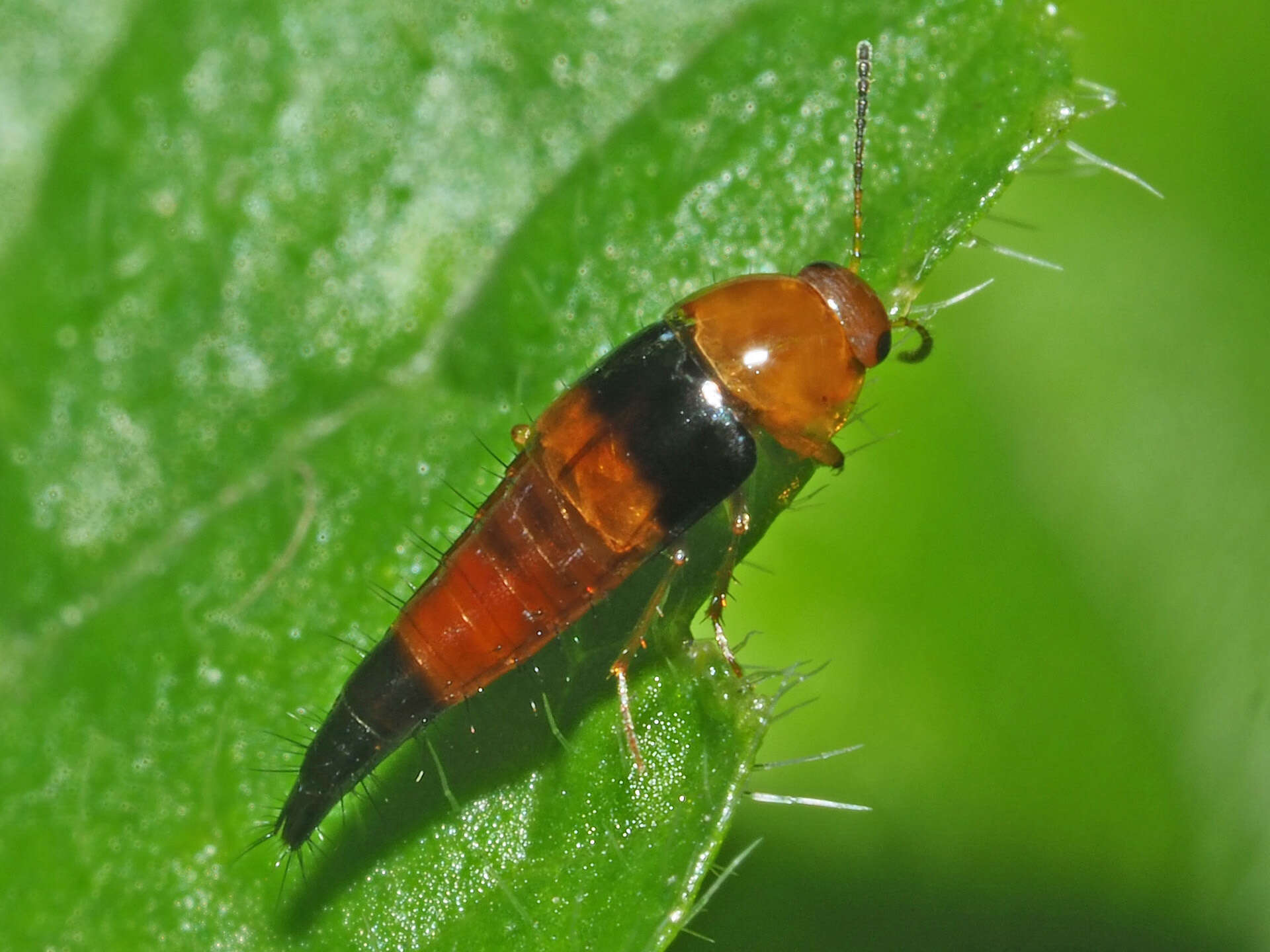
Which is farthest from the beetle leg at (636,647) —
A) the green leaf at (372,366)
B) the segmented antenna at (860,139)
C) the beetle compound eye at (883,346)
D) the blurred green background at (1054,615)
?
the segmented antenna at (860,139)

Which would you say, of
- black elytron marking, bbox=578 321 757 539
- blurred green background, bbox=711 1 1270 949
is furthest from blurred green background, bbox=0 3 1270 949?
black elytron marking, bbox=578 321 757 539

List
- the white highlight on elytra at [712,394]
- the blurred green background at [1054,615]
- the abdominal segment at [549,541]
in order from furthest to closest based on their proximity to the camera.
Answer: the blurred green background at [1054,615] → the white highlight on elytra at [712,394] → the abdominal segment at [549,541]

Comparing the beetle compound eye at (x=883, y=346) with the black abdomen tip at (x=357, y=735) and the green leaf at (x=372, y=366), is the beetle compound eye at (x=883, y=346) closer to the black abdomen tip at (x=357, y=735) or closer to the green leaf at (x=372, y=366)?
the green leaf at (x=372, y=366)

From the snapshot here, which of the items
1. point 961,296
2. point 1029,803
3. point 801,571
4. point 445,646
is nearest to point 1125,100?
point 961,296

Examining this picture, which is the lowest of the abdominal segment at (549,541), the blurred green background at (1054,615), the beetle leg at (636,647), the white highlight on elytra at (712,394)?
the blurred green background at (1054,615)

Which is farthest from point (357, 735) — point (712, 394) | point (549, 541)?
point (712, 394)

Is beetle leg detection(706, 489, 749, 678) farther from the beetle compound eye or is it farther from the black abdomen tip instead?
the black abdomen tip

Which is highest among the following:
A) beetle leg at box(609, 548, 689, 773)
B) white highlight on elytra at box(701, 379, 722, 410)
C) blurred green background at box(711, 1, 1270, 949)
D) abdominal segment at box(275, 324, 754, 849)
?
white highlight on elytra at box(701, 379, 722, 410)
